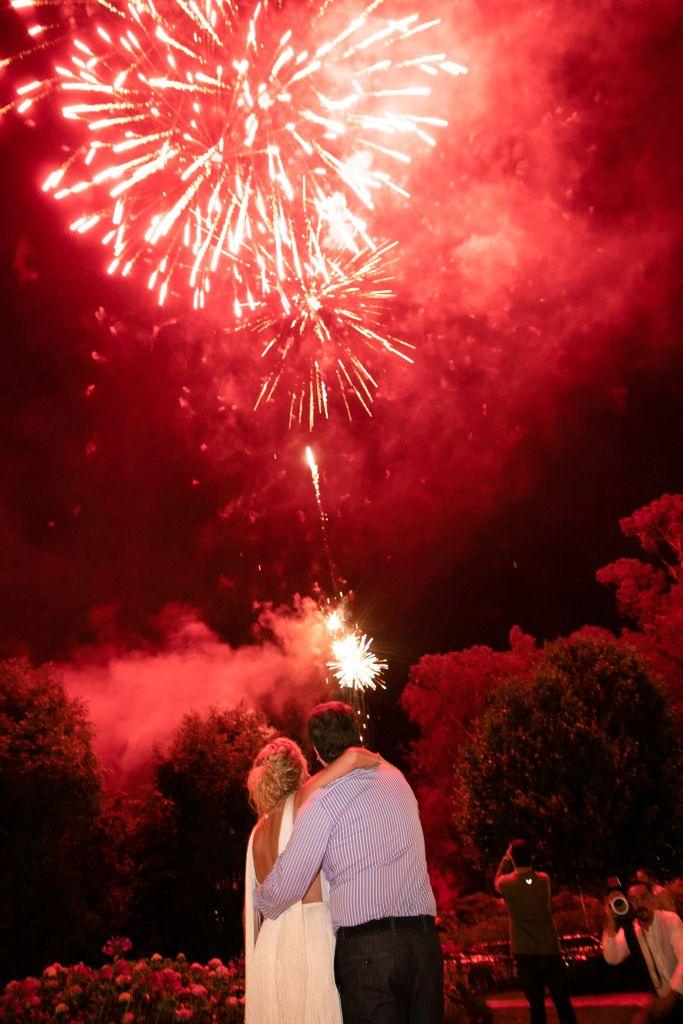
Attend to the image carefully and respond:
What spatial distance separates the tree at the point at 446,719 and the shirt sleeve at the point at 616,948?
1018 inches

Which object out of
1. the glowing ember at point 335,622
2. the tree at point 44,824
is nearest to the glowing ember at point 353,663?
the glowing ember at point 335,622

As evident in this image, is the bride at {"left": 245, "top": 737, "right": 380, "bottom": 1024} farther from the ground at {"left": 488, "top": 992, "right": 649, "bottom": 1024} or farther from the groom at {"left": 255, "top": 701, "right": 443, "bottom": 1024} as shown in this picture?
the ground at {"left": 488, "top": 992, "right": 649, "bottom": 1024}

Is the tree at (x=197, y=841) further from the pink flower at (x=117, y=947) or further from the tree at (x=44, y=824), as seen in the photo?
the pink flower at (x=117, y=947)

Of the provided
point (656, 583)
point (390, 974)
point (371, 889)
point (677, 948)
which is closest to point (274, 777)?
point (371, 889)

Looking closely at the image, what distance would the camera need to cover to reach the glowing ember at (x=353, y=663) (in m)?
19.1

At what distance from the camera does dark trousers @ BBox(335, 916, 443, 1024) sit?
2.63m

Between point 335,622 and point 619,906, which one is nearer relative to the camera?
point 619,906

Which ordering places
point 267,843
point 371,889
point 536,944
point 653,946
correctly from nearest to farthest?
1. point 371,889
2. point 267,843
3. point 653,946
4. point 536,944

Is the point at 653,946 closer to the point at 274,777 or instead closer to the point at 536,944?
the point at 536,944

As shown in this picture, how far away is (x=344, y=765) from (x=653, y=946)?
10.2 feet

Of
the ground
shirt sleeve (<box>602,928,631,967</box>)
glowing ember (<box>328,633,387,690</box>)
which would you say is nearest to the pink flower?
the ground

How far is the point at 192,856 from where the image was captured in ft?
73.8

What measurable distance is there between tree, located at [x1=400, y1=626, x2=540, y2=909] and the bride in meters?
28.1

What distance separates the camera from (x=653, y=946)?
Answer: 4.57m
